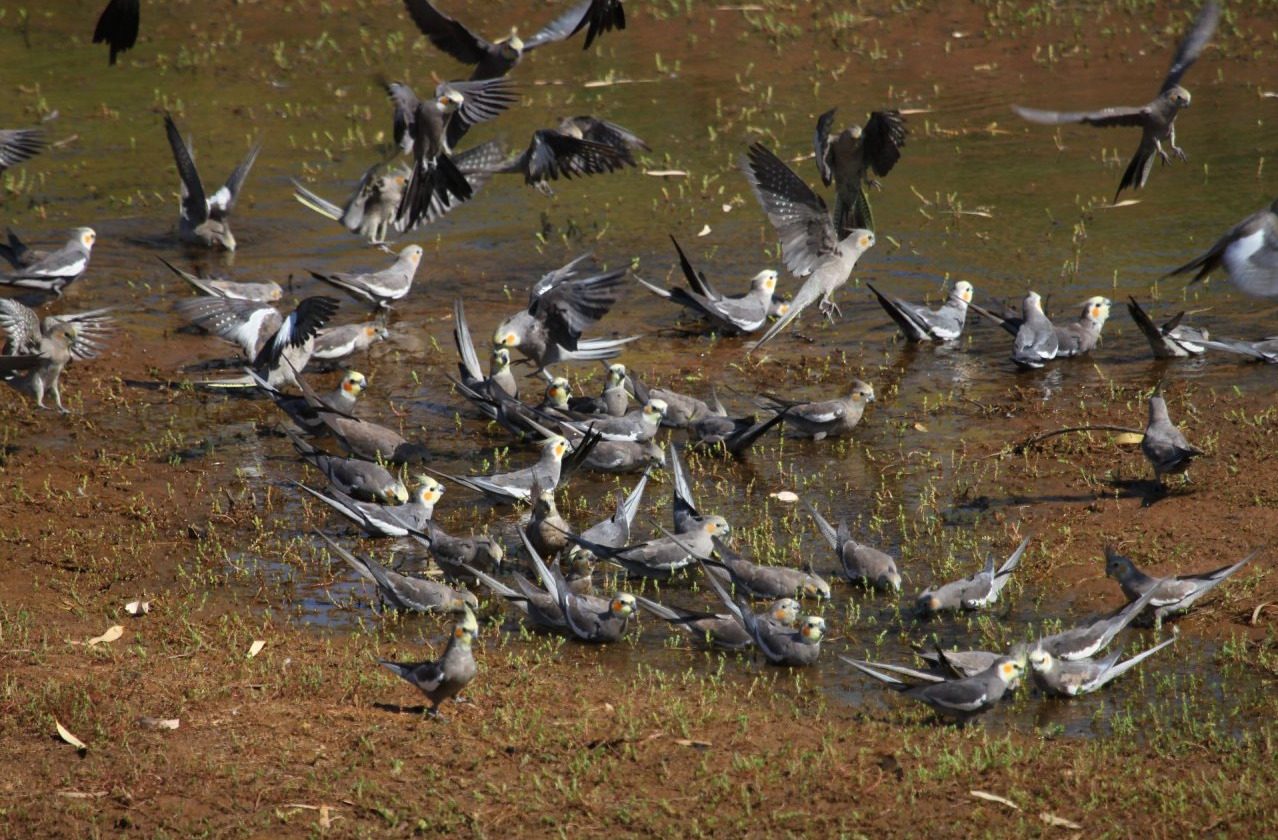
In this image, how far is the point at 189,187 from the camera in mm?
14672

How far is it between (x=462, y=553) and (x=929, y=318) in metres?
5.14

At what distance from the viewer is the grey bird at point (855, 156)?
12203 mm

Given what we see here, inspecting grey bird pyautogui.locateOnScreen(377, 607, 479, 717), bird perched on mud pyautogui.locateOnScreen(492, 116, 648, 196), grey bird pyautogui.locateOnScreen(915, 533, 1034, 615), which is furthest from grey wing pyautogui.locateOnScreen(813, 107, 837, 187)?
grey bird pyautogui.locateOnScreen(377, 607, 479, 717)

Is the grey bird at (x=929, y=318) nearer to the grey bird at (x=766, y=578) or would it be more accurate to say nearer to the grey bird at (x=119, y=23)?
the grey bird at (x=766, y=578)

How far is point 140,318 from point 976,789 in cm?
979

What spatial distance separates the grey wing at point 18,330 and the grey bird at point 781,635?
6.20 meters

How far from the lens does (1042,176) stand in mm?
15977

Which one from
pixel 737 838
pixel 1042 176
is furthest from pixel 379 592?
pixel 1042 176

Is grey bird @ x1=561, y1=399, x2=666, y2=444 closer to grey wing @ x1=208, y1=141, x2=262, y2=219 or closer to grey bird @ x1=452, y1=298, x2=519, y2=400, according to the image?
grey bird @ x1=452, y1=298, x2=519, y2=400

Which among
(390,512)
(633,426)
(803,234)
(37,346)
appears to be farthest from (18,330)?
(803,234)

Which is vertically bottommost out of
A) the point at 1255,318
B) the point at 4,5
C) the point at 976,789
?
the point at 4,5

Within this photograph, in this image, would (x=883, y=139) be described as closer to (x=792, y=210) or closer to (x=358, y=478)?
(x=792, y=210)

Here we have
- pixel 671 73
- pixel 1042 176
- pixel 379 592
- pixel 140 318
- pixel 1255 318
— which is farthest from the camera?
pixel 671 73

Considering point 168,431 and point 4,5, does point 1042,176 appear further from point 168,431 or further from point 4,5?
point 4,5
